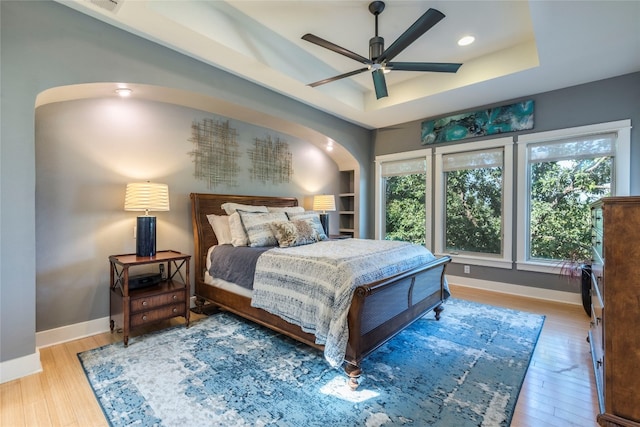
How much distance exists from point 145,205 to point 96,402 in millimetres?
1611

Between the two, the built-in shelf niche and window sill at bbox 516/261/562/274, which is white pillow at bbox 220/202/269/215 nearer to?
the built-in shelf niche

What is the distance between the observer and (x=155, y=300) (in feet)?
8.84

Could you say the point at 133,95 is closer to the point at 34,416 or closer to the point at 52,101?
the point at 52,101

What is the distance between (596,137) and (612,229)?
10.1ft

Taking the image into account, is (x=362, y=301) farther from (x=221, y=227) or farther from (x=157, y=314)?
(x=221, y=227)

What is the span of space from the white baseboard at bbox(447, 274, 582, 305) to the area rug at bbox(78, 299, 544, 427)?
1320 mm

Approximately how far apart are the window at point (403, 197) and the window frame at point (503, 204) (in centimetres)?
19

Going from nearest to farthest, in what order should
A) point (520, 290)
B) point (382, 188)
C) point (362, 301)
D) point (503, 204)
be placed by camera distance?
point (362, 301)
point (520, 290)
point (503, 204)
point (382, 188)


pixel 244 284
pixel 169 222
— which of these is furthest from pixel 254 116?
pixel 244 284

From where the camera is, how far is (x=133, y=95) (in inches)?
118

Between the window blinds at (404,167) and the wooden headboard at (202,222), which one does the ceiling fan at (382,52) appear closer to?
the wooden headboard at (202,222)

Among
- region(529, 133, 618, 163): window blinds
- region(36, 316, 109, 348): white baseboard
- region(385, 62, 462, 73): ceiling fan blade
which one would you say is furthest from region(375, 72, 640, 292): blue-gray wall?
region(36, 316, 109, 348): white baseboard

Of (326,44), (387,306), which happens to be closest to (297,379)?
(387,306)

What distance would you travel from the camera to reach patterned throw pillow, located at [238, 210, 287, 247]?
10.6 ft
